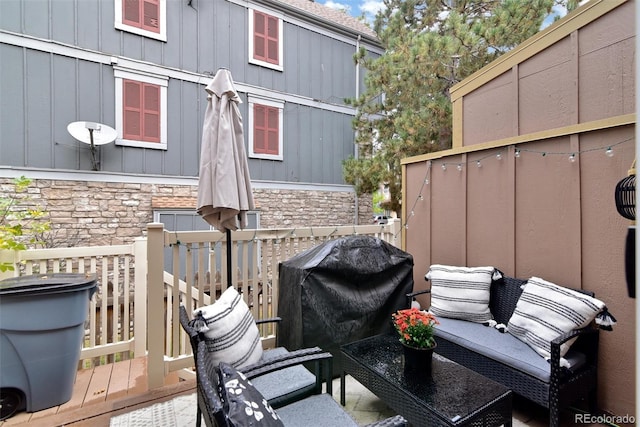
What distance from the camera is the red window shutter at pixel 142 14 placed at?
5.86 metres

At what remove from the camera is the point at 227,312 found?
1.89 meters

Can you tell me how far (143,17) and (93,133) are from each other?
8.09 ft

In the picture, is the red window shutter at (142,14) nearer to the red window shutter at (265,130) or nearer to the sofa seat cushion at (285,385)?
the red window shutter at (265,130)

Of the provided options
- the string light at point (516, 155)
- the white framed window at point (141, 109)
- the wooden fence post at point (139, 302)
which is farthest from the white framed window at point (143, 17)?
the string light at point (516, 155)

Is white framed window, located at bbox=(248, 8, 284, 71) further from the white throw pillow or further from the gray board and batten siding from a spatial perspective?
the white throw pillow

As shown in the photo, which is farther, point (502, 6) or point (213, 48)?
point (213, 48)

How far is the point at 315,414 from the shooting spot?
1.62m

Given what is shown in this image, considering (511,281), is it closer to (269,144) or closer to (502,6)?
(502,6)

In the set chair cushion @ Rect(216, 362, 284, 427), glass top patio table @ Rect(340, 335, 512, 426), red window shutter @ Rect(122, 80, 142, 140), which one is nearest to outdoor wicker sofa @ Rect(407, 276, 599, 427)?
glass top patio table @ Rect(340, 335, 512, 426)

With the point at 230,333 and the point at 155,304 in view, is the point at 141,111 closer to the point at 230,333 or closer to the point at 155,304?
the point at 155,304

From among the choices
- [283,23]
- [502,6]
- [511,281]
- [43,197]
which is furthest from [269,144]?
[511,281]

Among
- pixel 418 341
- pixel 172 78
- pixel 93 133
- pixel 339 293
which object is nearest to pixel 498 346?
pixel 418 341

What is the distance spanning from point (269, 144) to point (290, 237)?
475 cm

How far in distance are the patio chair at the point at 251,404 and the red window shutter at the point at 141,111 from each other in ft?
18.8
